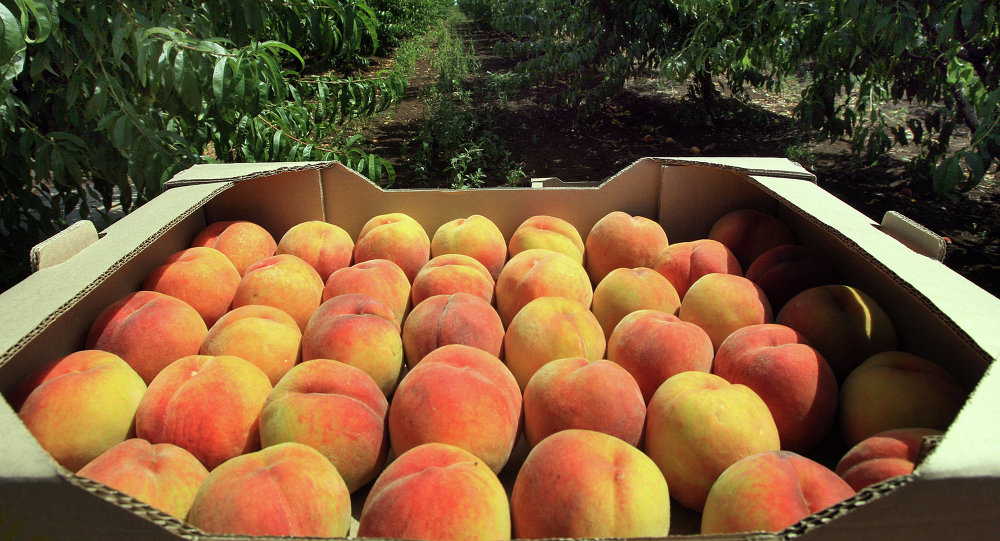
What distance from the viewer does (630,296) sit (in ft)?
4.31

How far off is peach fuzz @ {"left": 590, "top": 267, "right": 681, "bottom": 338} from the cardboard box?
0.97ft

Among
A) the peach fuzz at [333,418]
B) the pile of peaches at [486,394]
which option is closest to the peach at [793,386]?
the pile of peaches at [486,394]

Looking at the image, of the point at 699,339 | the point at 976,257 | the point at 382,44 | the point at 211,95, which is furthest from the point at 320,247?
the point at 382,44

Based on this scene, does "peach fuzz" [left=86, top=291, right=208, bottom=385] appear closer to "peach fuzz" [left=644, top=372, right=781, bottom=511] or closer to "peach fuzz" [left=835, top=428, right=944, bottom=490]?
"peach fuzz" [left=644, top=372, right=781, bottom=511]

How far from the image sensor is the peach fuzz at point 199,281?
1.31 metres

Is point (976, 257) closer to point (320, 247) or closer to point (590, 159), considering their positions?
point (590, 159)

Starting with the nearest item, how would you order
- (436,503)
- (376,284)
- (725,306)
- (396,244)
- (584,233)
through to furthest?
(436,503) → (725,306) → (376,284) → (396,244) → (584,233)

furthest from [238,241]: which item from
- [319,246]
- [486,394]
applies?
[486,394]

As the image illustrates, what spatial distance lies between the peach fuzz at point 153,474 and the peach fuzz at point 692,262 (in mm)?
1039

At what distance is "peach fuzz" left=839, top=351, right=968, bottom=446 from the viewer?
2.99ft

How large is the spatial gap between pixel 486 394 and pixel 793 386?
493 mm

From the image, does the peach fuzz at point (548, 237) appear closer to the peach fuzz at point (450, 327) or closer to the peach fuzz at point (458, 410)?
the peach fuzz at point (450, 327)

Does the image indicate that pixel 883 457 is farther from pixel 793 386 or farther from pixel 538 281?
pixel 538 281

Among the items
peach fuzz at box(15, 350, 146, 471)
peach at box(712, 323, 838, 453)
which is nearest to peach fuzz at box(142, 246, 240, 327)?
peach fuzz at box(15, 350, 146, 471)
